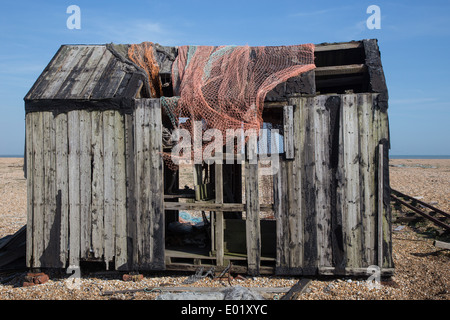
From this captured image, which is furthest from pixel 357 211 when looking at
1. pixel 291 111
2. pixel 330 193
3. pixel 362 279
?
pixel 291 111

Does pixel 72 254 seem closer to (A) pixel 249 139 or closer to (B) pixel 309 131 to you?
(A) pixel 249 139

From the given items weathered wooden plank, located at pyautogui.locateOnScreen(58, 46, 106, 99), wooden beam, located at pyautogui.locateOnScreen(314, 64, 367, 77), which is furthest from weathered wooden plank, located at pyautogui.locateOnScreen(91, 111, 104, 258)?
wooden beam, located at pyautogui.locateOnScreen(314, 64, 367, 77)

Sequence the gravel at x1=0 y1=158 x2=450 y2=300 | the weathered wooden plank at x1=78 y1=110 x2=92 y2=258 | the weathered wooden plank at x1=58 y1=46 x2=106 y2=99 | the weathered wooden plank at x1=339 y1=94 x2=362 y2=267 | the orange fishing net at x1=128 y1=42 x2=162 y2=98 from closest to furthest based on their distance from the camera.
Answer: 1. the gravel at x1=0 y1=158 x2=450 y2=300
2. the weathered wooden plank at x1=339 y1=94 x2=362 y2=267
3. the weathered wooden plank at x1=78 y1=110 x2=92 y2=258
4. the weathered wooden plank at x1=58 y1=46 x2=106 y2=99
5. the orange fishing net at x1=128 y1=42 x2=162 y2=98

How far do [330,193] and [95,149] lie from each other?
4.75 meters

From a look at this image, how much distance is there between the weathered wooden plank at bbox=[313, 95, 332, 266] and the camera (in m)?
7.20

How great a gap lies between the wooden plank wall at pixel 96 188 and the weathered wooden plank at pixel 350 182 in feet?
11.8

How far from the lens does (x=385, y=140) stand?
7.00 metres

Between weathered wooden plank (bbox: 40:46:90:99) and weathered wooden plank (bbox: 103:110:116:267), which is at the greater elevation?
weathered wooden plank (bbox: 40:46:90:99)

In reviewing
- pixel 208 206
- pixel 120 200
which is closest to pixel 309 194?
pixel 208 206

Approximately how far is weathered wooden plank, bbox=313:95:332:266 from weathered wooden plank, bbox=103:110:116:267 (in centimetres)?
403

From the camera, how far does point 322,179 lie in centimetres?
723

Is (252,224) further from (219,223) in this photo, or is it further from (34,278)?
(34,278)

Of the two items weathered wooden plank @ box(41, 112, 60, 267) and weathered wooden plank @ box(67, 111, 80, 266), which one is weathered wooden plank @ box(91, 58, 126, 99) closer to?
weathered wooden plank @ box(67, 111, 80, 266)

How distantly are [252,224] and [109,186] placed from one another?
297 centimetres
